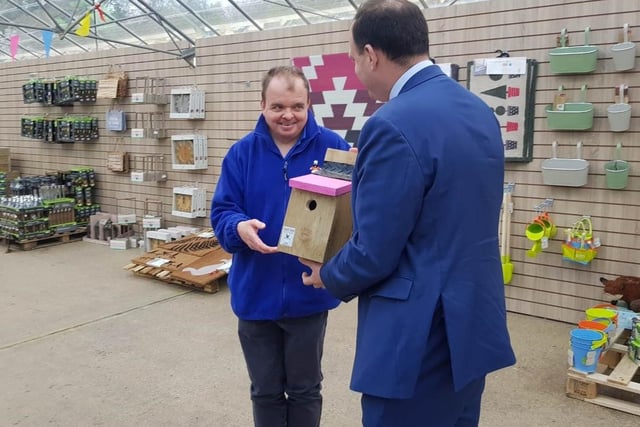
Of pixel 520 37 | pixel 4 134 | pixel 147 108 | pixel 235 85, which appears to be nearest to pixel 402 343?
pixel 520 37

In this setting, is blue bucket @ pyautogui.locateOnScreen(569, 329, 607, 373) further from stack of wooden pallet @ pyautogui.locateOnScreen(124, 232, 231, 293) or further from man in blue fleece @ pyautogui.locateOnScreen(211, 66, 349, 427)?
stack of wooden pallet @ pyautogui.locateOnScreen(124, 232, 231, 293)

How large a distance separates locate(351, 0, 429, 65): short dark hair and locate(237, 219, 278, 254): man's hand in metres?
0.73

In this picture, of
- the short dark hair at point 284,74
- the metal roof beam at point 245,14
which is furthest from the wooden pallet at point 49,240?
the short dark hair at point 284,74

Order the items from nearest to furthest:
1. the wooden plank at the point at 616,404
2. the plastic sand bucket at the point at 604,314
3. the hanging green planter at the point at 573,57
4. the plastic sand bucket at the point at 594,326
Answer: the wooden plank at the point at 616,404 → the plastic sand bucket at the point at 594,326 → the plastic sand bucket at the point at 604,314 → the hanging green planter at the point at 573,57

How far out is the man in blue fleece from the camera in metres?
1.91

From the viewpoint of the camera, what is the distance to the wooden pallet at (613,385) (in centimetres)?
285

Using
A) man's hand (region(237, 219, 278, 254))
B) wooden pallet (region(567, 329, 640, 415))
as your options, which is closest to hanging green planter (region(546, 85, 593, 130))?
wooden pallet (region(567, 329, 640, 415))

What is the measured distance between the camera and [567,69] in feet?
12.5

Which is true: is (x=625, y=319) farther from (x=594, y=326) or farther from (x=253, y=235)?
(x=253, y=235)

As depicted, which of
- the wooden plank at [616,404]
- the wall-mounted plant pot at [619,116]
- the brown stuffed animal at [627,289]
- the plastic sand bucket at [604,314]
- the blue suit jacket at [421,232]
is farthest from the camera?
the wall-mounted plant pot at [619,116]

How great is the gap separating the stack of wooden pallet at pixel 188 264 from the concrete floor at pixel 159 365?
116 millimetres

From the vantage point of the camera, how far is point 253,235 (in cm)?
178

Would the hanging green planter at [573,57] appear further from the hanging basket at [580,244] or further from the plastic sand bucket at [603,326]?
the plastic sand bucket at [603,326]

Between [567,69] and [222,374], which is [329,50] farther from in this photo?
[222,374]
